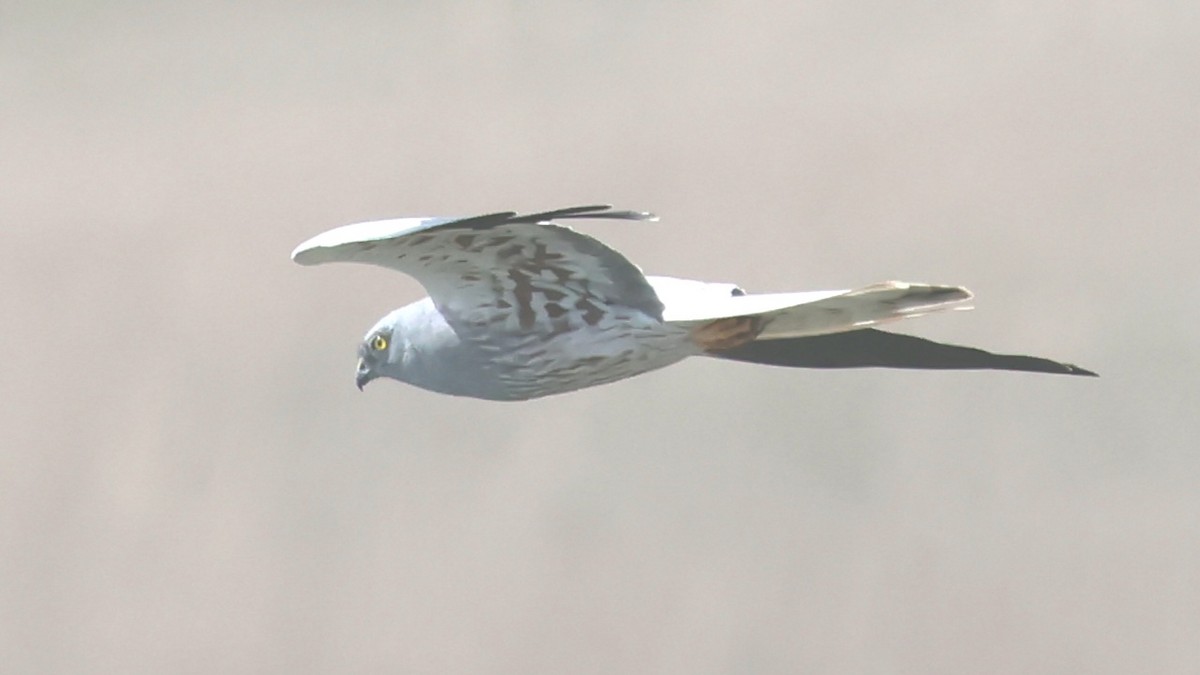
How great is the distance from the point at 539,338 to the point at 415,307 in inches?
20.6

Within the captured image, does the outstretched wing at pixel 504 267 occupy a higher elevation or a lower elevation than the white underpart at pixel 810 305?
higher

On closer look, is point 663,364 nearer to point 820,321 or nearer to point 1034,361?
point 820,321

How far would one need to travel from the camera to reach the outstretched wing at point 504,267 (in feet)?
21.0

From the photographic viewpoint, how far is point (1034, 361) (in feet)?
22.5

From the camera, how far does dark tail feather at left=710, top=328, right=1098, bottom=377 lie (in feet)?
22.6

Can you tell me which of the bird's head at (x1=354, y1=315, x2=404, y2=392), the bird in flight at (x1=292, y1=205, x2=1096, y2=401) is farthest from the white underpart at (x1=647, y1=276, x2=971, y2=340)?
the bird's head at (x1=354, y1=315, x2=404, y2=392)

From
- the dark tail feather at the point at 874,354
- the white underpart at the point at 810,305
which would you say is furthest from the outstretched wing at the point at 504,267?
the dark tail feather at the point at 874,354

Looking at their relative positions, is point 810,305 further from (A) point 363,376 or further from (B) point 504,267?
(A) point 363,376

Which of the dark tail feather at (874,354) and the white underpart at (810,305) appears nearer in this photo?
the white underpart at (810,305)

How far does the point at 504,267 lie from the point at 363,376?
0.89 m

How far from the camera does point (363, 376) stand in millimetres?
7211

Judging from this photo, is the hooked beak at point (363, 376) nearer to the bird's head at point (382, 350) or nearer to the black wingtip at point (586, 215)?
the bird's head at point (382, 350)

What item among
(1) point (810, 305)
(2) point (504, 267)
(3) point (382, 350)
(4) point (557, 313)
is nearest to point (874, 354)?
(1) point (810, 305)

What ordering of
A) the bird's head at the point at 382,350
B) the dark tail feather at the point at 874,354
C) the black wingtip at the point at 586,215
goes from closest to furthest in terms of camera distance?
1. the black wingtip at the point at 586,215
2. the dark tail feather at the point at 874,354
3. the bird's head at the point at 382,350
